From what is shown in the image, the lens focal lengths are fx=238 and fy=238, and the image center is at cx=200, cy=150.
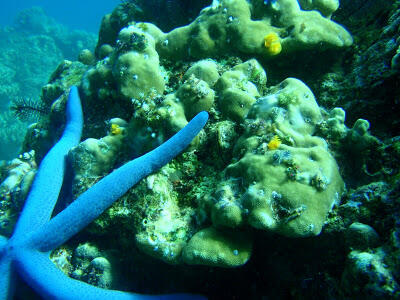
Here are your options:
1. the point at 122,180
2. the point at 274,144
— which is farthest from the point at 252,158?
the point at 122,180

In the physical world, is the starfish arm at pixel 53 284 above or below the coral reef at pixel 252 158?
below

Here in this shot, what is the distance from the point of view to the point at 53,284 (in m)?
3.02

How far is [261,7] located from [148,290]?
16.4 ft

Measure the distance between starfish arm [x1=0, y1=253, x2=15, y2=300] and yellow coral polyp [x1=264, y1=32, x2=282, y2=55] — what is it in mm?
4983

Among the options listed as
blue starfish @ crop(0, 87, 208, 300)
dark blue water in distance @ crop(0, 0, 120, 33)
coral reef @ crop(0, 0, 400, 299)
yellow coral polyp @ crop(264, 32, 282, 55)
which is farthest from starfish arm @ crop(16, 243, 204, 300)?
dark blue water in distance @ crop(0, 0, 120, 33)

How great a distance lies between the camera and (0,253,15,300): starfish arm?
127 inches

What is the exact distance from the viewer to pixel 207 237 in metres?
2.59

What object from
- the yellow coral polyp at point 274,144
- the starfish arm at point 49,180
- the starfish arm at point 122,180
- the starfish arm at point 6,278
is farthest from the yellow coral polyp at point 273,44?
the starfish arm at point 6,278

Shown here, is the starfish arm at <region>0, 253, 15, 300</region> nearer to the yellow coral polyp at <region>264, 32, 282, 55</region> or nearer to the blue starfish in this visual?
the blue starfish

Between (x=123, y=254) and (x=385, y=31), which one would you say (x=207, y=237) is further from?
(x=385, y=31)

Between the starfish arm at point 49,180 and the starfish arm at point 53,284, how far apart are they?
44cm

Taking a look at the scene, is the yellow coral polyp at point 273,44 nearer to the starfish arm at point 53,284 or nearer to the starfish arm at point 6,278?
the starfish arm at point 53,284

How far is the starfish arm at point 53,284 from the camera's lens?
2879 millimetres

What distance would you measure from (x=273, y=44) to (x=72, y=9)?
81634 mm
